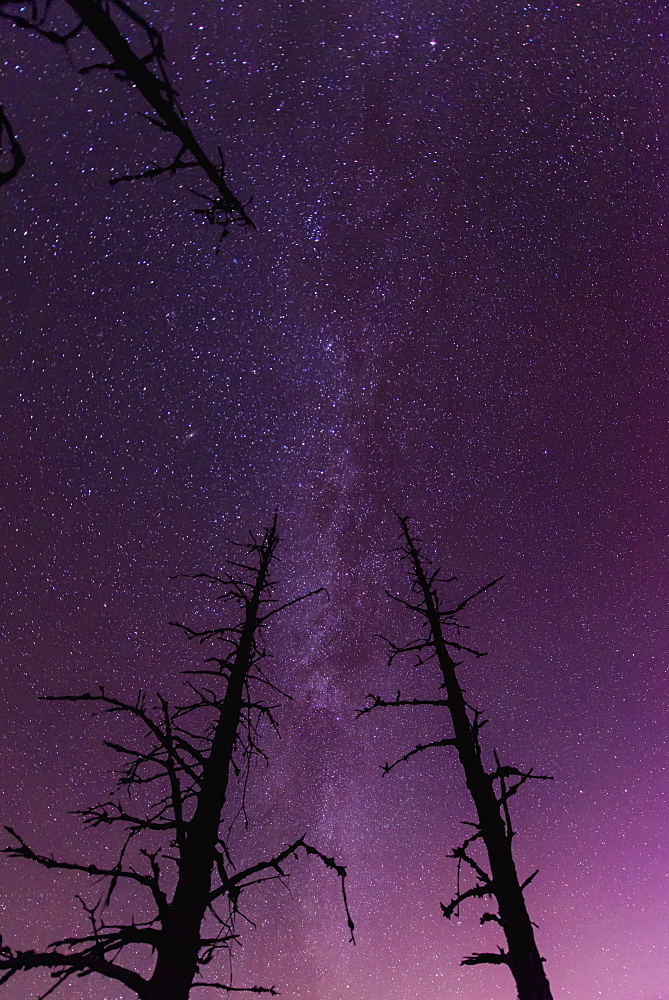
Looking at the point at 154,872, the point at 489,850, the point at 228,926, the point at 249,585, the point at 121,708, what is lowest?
the point at 489,850

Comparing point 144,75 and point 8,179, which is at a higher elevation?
point 144,75

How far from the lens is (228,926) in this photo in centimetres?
439

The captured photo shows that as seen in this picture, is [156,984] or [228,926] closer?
[156,984]

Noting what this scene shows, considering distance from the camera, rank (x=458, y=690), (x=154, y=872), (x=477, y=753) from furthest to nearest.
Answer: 1. (x=458, y=690)
2. (x=477, y=753)
3. (x=154, y=872)

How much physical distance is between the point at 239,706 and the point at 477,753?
8.36 ft

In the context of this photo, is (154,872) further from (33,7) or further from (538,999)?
(33,7)

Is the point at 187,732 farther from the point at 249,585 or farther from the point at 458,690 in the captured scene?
the point at 458,690

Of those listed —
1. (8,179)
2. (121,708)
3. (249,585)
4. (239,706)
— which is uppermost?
(8,179)

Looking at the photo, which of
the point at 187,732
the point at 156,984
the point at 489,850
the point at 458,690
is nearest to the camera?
the point at 156,984

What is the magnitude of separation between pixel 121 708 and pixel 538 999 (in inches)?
159

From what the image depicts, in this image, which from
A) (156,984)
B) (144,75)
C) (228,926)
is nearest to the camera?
(144,75)

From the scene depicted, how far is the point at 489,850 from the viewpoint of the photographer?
574cm

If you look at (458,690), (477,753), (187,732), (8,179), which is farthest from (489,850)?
(8,179)

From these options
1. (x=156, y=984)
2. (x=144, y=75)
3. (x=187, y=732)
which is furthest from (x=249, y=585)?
(x=144, y=75)
